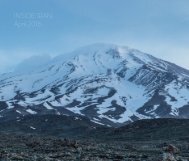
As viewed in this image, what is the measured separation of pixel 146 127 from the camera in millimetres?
87312

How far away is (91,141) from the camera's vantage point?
59.9 meters

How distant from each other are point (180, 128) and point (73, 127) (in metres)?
53.6

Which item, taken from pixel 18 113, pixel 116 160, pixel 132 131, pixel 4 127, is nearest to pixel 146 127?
pixel 132 131

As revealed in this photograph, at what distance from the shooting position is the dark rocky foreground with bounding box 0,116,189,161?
29.1m

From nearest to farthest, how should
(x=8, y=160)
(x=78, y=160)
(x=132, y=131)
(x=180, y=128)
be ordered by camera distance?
(x=8, y=160) → (x=78, y=160) → (x=180, y=128) → (x=132, y=131)

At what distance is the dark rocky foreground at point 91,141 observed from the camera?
2912 cm

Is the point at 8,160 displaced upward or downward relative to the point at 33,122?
downward

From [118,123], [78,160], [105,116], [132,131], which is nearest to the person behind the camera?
[78,160]

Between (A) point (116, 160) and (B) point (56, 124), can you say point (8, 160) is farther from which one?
(B) point (56, 124)

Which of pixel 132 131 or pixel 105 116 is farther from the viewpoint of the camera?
pixel 105 116

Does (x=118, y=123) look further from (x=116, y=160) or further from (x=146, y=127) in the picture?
(x=116, y=160)

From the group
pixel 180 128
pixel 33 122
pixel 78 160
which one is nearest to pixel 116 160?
pixel 78 160

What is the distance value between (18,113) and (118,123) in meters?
36.9

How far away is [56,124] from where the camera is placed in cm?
13500
